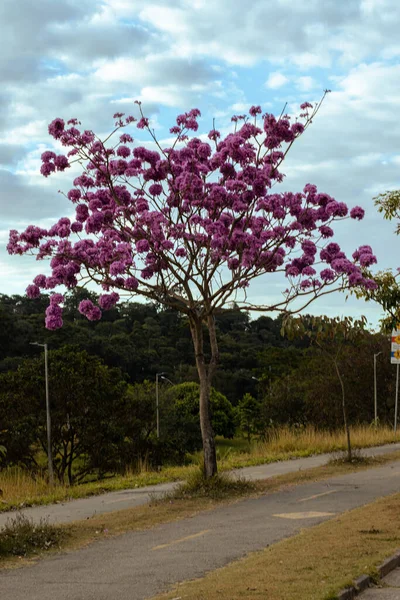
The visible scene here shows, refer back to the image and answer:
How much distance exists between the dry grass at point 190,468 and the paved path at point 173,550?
12.8 feet

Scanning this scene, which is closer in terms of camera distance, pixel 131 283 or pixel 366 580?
pixel 366 580

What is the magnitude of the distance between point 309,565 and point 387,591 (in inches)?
34.3

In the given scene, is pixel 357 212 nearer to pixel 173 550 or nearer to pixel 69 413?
pixel 173 550

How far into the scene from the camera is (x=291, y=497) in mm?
14805

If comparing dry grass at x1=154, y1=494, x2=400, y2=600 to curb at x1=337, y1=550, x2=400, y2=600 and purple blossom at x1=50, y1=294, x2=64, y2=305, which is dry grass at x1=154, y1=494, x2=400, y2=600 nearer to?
curb at x1=337, y1=550, x2=400, y2=600

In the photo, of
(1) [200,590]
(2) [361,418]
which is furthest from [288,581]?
(2) [361,418]

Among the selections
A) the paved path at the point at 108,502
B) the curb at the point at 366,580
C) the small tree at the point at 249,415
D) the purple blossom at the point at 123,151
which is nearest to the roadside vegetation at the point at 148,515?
the paved path at the point at 108,502

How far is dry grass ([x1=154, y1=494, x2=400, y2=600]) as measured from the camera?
7.31 meters

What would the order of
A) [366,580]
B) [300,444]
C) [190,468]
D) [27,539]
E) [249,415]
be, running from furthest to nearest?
[249,415] → [300,444] → [190,468] → [27,539] → [366,580]

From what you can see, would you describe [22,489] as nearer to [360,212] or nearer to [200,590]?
[360,212]

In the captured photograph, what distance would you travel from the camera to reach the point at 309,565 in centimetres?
840

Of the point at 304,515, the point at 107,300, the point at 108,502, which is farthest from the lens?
the point at 108,502

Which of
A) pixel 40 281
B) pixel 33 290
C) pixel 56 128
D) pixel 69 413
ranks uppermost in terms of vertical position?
pixel 56 128

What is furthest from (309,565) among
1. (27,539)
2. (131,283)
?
(131,283)
